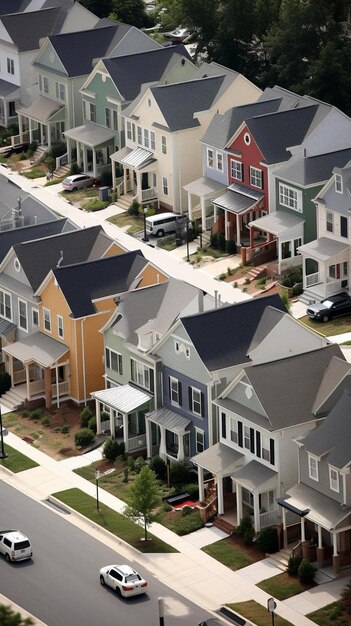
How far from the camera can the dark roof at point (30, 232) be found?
108562mm

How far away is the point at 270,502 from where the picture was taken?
3391 inches

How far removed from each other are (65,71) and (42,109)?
11.4ft

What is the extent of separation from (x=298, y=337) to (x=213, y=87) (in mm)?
39386

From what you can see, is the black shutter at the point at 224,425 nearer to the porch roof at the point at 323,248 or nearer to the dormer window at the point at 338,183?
the porch roof at the point at 323,248

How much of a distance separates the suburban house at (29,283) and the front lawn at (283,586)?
78.9 ft

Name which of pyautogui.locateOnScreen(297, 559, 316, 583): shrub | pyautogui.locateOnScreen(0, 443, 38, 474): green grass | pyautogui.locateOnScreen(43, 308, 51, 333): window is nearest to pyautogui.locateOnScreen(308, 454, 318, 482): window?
pyautogui.locateOnScreen(297, 559, 316, 583): shrub

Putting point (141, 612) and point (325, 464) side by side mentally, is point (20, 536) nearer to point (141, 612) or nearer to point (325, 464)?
point (141, 612)

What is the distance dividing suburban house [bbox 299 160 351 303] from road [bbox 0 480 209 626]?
86.6 ft

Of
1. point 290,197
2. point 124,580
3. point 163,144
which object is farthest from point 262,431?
point 163,144

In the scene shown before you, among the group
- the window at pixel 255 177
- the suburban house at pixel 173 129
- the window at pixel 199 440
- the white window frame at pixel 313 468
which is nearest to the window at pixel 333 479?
the white window frame at pixel 313 468

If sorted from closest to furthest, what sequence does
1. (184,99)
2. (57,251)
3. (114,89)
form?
(57,251) → (184,99) → (114,89)

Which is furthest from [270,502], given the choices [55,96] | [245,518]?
[55,96]

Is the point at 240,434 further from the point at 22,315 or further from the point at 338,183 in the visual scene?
the point at 338,183

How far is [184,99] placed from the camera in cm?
12431
